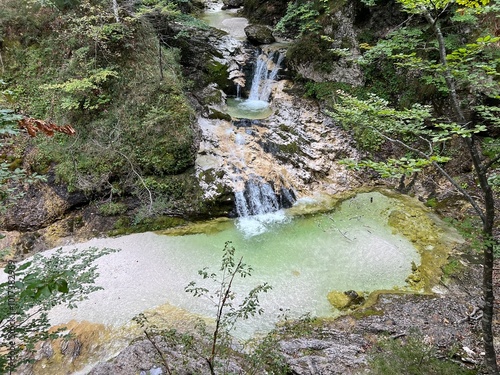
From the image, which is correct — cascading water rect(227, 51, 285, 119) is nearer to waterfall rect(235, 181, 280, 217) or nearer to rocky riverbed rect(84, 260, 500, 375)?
waterfall rect(235, 181, 280, 217)

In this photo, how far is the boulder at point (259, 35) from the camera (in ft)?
44.0

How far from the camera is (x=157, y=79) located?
8820 mm

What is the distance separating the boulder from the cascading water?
986 mm

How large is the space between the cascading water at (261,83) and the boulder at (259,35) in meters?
0.99

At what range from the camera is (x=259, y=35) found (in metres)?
13.4

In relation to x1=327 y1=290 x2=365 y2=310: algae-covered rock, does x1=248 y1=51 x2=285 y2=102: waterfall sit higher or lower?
higher

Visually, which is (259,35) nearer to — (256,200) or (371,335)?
(256,200)

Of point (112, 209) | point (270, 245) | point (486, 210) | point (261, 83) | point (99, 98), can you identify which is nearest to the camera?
point (486, 210)

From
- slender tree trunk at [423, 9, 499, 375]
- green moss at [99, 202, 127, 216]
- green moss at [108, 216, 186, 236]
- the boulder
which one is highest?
the boulder

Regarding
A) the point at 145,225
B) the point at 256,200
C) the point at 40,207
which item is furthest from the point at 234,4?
the point at 40,207

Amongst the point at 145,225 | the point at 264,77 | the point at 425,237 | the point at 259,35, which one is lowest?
the point at 145,225

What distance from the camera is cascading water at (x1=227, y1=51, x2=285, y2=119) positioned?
1165cm

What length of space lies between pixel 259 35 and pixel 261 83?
2.79m

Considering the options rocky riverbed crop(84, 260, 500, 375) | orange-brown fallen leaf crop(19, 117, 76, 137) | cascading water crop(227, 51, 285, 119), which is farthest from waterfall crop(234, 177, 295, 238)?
orange-brown fallen leaf crop(19, 117, 76, 137)
